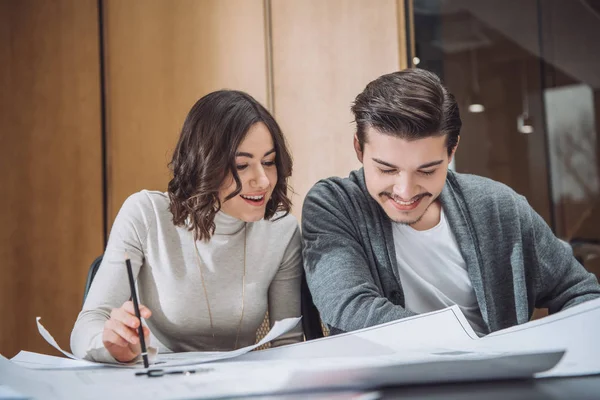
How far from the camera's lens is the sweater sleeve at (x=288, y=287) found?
1.24 metres

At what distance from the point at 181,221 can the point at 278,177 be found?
8.7 inches

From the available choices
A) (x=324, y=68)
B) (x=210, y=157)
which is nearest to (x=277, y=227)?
(x=210, y=157)

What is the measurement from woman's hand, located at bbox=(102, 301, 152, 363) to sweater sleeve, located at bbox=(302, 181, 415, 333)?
34 centimetres

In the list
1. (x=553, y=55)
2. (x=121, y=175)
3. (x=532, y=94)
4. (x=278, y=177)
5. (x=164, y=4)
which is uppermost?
(x=164, y=4)

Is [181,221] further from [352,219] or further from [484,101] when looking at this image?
[484,101]

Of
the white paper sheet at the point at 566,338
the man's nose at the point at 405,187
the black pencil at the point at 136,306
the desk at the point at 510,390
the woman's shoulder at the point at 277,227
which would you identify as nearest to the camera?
the desk at the point at 510,390

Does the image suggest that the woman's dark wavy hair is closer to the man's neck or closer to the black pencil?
the man's neck

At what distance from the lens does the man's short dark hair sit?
1108 millimetres

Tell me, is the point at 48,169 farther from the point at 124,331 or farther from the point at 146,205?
the point at 124,331

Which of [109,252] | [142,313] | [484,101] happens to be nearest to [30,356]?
Result: [142,313]

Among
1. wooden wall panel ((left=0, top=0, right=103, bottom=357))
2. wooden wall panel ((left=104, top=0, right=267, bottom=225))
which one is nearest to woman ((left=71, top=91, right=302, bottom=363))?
wooden wall panel ((left=104, top=0, right=267, bottom=225))

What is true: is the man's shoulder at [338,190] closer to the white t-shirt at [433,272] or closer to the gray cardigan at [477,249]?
the gray cardigan at [477,249]

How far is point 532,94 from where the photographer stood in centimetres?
225

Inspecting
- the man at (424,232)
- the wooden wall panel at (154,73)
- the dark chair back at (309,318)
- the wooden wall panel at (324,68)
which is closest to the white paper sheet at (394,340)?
the man at (424,232)
